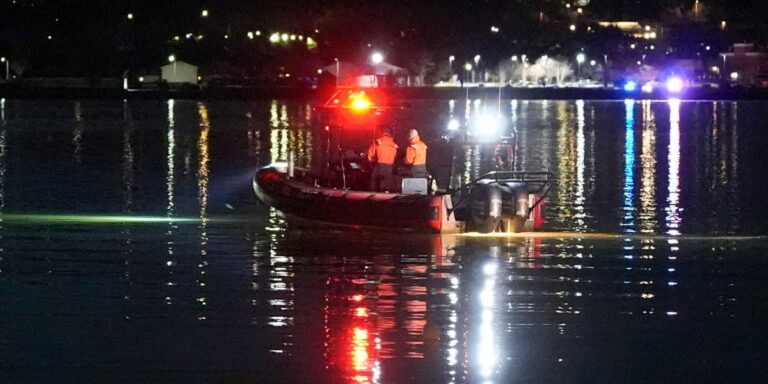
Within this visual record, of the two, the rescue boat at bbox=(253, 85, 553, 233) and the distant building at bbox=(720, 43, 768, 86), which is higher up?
the distant building at bbox=(720, 43, 768, 86)

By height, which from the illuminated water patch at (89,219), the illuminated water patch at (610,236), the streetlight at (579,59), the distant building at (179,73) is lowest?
the illuminated water patch at (610,236)

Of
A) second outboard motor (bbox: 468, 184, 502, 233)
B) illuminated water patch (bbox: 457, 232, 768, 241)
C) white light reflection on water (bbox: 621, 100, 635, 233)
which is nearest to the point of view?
second outboard motor (bbox: 468, 184, 502, 233)

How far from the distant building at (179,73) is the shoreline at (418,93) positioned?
5.73 metres

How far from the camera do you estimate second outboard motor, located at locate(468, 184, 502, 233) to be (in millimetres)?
23297

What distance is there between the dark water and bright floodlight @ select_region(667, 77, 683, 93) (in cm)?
10337

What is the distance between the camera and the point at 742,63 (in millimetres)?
165375

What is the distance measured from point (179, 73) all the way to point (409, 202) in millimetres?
95732

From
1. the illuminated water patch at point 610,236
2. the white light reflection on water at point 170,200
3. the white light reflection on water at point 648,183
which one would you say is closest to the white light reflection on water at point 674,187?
the white light reflection on water at point 648,183

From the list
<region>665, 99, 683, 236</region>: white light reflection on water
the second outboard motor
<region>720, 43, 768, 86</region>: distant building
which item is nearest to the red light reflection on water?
the second outboard motor

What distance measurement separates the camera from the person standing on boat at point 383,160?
24422 millimetres

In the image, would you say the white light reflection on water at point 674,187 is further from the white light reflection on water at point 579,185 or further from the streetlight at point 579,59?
the streetlight at point 579,59

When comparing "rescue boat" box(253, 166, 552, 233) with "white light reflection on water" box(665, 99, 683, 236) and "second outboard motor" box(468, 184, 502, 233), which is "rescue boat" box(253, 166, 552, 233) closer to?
"second outboard motor" box(468, 184, 502, 233)

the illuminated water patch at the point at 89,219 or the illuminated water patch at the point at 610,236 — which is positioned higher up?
the illuminated water patch at the point at 89,219

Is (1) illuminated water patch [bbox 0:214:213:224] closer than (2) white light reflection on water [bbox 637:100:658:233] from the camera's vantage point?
Yes
